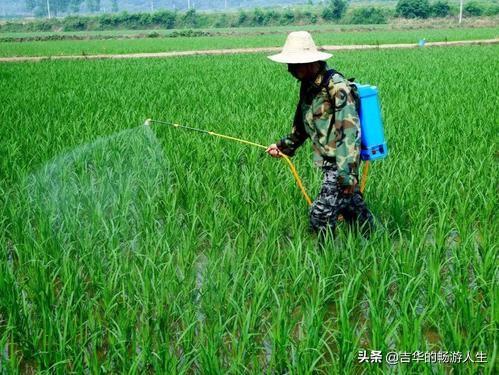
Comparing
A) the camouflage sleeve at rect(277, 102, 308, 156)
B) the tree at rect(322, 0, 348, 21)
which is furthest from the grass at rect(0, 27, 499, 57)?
the tree at rect(322, 0, 348, 21)

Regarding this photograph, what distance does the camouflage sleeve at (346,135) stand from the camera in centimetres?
270

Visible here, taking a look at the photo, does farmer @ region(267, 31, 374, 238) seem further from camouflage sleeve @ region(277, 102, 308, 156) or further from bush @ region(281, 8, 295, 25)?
bush @ region(281, 8, 295, 25)

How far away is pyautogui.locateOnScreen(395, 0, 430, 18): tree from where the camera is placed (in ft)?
171

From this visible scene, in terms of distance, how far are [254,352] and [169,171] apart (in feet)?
8.53

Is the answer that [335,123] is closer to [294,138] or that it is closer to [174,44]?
[294,138]

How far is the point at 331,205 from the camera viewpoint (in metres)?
2.95

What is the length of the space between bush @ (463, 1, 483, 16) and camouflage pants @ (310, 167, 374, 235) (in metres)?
57.0

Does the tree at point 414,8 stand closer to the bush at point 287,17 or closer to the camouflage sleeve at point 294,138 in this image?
the bush at point 287,17

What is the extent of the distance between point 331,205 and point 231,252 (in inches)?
24.8

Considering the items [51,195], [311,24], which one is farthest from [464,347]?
[311,24]

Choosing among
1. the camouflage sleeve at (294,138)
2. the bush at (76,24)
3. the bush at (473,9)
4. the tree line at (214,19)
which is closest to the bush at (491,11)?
the bush at (473,9)

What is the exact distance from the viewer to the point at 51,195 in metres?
3.71

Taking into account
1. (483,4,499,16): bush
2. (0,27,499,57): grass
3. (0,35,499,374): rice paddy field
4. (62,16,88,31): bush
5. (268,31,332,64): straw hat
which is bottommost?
(0,35,499,374): rice paddy field

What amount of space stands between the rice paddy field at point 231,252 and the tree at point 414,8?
49.4m
